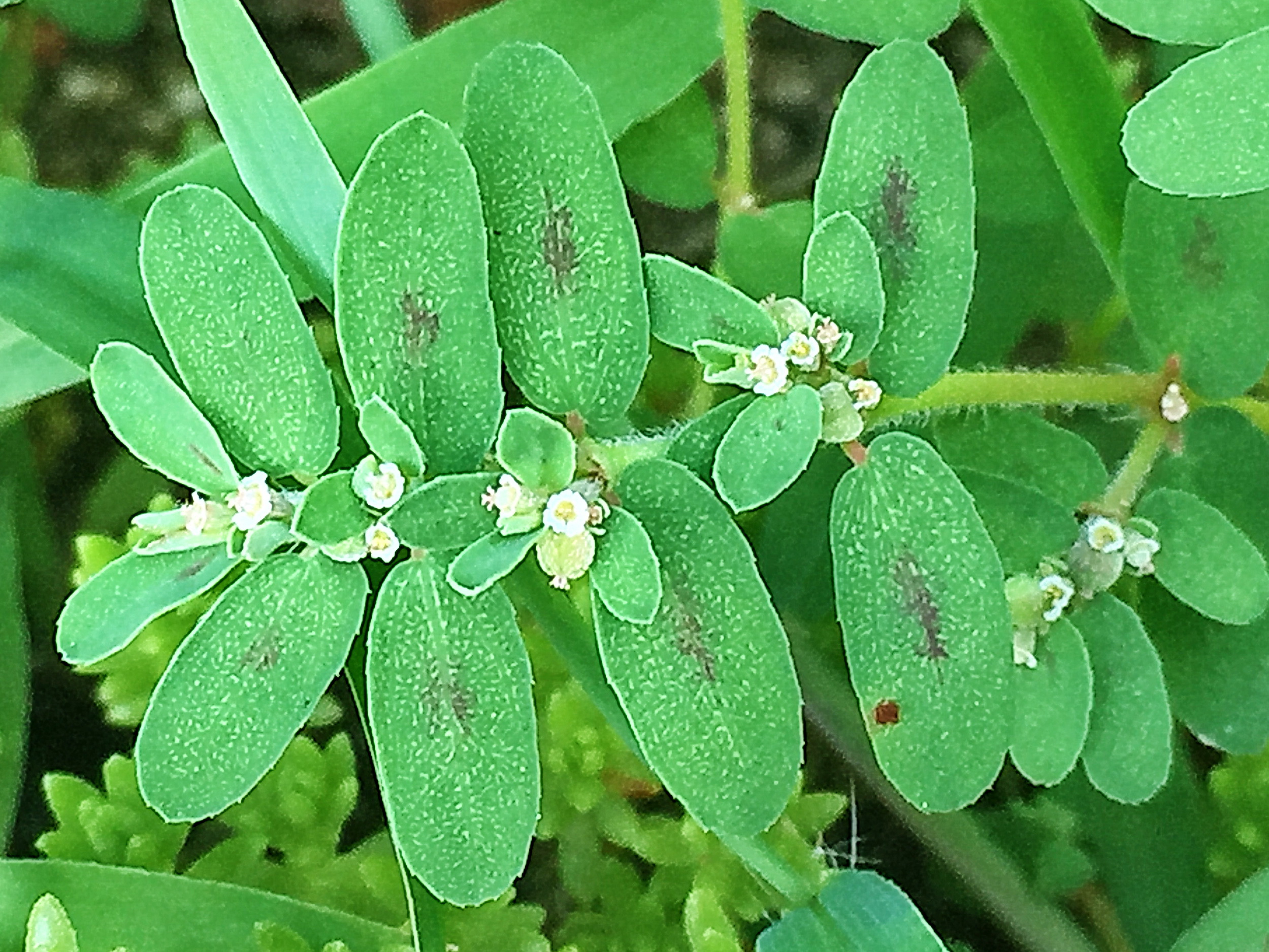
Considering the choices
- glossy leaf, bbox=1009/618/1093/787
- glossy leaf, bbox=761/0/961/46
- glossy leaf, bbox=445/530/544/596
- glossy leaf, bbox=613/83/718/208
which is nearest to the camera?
glossy leaf, bbox=445/530/544/596

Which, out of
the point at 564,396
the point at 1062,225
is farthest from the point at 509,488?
the point at 1062,225

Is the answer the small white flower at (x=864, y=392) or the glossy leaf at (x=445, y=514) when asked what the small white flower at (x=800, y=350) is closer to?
the small white flower at (x=864, y=392)

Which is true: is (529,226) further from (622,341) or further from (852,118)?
(852,118)

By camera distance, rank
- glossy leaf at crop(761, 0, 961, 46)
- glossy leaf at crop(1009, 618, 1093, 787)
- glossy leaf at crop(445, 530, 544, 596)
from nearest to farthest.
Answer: glossy leaf at crop(445, 530, 544, 596) < glossy leaf at crop(1009, 618, 1093, 787) < glossy leaf at crop(761, 0, 961, 46)

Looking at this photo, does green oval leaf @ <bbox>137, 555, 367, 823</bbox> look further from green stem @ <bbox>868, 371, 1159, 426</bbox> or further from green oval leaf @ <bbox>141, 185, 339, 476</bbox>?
green stem @ <bbox>868, 371, 1159, 426</bbox>

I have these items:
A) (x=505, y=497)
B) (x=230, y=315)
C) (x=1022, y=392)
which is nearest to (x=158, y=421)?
(x=230, y=315)

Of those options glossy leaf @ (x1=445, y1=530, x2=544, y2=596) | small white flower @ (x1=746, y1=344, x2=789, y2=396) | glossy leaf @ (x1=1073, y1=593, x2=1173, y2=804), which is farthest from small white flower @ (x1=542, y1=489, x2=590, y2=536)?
glossy leaf @ (x1=1073, y1=593, x2=1173, y2=804)

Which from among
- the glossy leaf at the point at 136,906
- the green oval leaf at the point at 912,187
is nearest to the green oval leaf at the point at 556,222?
the green oval leaf at the point at 912,187

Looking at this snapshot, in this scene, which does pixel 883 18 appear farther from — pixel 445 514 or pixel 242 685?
pixel 242 685
